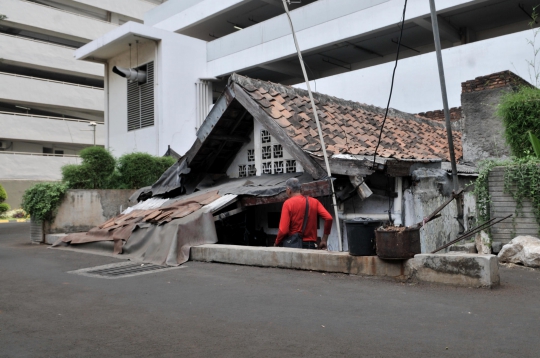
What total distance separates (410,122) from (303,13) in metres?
9.52

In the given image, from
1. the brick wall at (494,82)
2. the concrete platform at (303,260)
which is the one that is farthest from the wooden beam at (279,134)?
the brick wall at (494,82)

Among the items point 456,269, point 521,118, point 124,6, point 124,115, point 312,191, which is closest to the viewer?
point 456,269

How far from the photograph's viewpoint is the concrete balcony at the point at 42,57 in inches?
1362

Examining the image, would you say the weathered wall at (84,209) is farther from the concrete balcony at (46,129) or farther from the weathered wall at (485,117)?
the concrete balcony at (46,129)

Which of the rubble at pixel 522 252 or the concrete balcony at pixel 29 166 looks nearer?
the rubble at pixel 522 252

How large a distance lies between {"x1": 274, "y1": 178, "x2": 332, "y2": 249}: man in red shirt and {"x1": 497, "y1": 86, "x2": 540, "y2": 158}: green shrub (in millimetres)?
4128

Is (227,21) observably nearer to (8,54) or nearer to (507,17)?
(507,17)

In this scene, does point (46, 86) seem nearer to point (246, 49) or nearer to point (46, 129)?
point (46, 129)

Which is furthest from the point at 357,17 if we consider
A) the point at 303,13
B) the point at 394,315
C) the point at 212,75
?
the point at 394,315

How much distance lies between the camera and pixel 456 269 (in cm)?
641

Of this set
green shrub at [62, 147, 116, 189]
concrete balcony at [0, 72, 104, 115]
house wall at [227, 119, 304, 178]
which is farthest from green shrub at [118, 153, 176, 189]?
concrete balcony at [0, 72, 104, 115]

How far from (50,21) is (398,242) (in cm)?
A: 3709

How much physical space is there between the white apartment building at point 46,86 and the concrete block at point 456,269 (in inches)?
1237

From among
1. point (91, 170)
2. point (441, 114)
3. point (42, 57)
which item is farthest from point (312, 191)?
point (42, 57)
